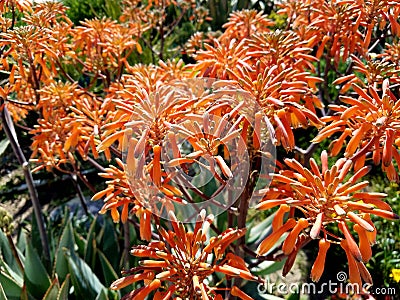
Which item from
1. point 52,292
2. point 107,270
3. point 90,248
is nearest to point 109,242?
point 90,248

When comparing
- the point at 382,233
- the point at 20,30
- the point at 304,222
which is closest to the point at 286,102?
the point at 304,222

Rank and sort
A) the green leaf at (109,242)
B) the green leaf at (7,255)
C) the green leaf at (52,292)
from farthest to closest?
the green leaf at (109,242)
the green leaf at (7,255)
the green leaf at (52,292)

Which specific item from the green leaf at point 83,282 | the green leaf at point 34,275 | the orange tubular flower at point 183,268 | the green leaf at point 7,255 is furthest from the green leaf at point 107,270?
the orange tubular flower at point 183,268

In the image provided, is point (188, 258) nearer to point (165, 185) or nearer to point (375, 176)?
point (165, 185)

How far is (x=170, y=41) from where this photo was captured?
414 centimetres

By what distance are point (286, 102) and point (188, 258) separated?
16.3 inches

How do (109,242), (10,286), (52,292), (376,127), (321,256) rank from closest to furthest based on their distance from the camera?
(321,256)
(376,127)
(52,292)
(10,286)
(109,242)

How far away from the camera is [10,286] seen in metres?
1.74

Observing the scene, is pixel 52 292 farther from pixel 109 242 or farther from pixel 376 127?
pixel 376 127

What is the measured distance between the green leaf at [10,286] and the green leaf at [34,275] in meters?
0.06

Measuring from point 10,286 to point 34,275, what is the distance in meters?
0.10

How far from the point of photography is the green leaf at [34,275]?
180 cm

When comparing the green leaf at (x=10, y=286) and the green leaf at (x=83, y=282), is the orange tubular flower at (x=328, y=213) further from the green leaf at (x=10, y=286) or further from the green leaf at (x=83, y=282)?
the green leaf at (x=10, y=286)

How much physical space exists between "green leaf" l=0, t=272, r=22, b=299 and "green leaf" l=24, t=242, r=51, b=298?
0.06 m
